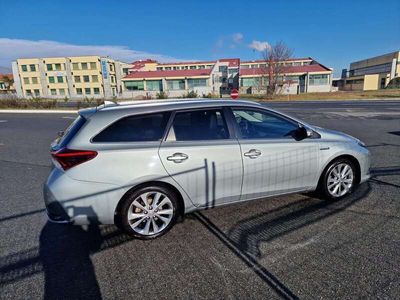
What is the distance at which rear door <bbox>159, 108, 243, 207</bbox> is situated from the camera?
2893 millimetres

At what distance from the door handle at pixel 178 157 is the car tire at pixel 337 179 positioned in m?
2.16

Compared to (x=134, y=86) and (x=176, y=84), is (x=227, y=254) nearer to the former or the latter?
(x=176, y=84)

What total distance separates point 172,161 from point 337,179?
2576 mm

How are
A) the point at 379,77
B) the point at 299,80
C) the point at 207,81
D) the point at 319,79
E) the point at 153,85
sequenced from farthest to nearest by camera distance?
the point at 379,77, the point at 153,85, the point at 207,81, the point at 299,80, the point at 319,79

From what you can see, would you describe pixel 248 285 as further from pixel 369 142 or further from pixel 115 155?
pixel 369 142

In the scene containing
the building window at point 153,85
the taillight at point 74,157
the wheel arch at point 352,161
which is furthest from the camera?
the building window at point 153,85

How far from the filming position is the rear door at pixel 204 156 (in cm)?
289

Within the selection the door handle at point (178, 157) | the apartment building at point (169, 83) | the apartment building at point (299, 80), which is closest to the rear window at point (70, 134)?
the door handle at point (178, 157)

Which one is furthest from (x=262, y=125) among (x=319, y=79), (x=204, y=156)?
(x=319, y=79)

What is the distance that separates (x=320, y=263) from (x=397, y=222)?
1452 mm

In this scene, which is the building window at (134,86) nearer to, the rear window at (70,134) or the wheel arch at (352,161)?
the rear window at (70,134)

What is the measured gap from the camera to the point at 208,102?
129 inches

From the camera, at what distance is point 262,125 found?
358cm

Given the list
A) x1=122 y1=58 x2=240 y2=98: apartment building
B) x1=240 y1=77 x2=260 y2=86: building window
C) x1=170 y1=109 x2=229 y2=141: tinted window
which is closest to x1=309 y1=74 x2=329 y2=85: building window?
x1=240 y1=77 x2=260 y2=86: building window
